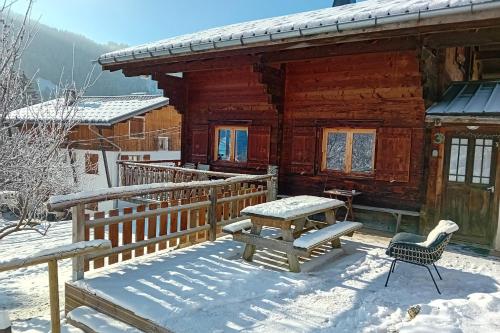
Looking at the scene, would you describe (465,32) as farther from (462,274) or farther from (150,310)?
(150,310)

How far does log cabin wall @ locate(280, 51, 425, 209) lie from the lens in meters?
7.45

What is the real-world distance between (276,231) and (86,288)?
3.88m

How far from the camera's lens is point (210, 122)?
1061 cm

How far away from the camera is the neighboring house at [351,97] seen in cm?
617

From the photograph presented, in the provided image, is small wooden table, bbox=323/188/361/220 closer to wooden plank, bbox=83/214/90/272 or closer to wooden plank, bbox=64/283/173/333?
wooden plank, bbox=83/214/90/272

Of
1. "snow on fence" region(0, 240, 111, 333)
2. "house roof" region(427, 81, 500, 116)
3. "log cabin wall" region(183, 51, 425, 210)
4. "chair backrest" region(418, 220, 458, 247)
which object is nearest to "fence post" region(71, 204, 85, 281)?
"snow on fence" region(0, 240, 111, 333)

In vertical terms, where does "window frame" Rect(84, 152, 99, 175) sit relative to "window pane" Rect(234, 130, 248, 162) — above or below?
below

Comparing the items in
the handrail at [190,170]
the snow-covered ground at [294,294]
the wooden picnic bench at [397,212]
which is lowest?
the snow-covered ground at [294,294]

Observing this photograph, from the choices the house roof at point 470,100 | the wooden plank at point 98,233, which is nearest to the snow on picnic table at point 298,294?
the wooden plank at point 98,233

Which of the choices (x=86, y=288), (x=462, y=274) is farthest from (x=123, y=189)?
(x=462, y=274)

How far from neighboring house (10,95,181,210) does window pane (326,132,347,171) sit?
1255 cm

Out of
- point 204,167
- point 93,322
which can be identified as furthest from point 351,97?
point 93,322

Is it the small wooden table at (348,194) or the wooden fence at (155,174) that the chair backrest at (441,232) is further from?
the wooden fence at (155,174)

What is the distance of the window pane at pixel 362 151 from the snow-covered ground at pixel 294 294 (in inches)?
94.0
